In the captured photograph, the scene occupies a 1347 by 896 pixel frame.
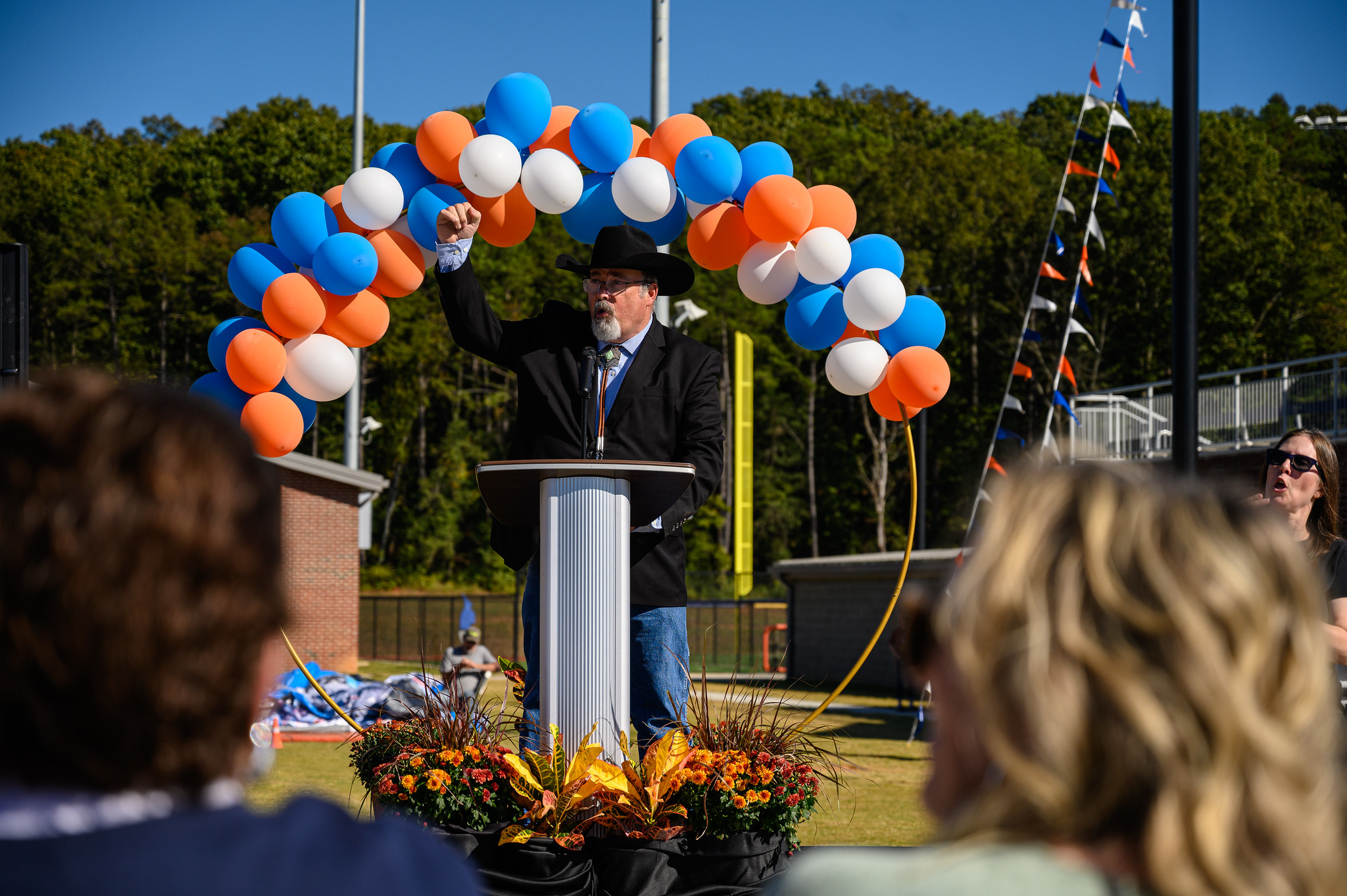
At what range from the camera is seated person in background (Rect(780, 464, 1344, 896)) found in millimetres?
919

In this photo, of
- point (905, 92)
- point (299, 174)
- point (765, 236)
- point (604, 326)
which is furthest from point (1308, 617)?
point (905, 92)

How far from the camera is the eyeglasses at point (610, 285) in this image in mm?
4031

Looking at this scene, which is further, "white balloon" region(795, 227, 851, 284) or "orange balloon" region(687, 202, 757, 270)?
"orange balloon" region(687, 202, 757, 270)

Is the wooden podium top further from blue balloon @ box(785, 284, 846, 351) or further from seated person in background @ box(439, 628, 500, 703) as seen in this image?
seated person in background @ box(439, 628, 500, 703)

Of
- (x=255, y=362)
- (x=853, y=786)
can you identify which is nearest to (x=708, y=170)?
(x=255, y=362)

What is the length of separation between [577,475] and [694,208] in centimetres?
217

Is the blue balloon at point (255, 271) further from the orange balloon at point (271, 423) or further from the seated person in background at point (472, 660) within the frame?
the seated person in background at point (472, 660)

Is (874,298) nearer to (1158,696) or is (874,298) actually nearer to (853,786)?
(1158,696)

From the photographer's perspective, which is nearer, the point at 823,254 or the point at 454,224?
the point at 454,224

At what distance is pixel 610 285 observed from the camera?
13.3ft

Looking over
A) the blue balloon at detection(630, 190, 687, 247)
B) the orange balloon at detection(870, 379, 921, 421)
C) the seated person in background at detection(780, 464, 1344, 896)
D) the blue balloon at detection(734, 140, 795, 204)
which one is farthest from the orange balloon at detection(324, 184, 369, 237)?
the seated person in background at detection(780, 464, 1344, 896)

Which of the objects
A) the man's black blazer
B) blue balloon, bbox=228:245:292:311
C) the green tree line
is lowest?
the man's black blazer

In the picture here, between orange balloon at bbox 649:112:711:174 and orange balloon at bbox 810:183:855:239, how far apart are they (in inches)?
21.3

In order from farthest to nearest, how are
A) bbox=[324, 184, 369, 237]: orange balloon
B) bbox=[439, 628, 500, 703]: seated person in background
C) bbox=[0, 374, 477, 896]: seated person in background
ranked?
bbox=[439, 628, 500, 703]: seated person in background
bbox=[324, 184, 369, 237]: orange balloon
bbox=[0, 374, 477, 896]: seated person in background
